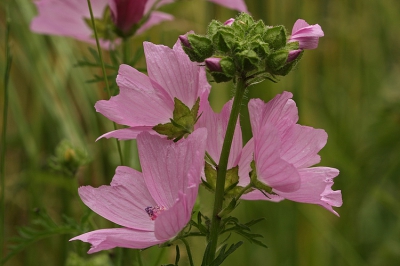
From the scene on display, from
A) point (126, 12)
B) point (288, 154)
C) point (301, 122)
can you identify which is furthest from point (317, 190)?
point (301, 122)

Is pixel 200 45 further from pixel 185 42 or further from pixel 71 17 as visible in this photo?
pixel 71 17

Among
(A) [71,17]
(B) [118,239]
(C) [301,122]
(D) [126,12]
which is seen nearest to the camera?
(B) [118,239]

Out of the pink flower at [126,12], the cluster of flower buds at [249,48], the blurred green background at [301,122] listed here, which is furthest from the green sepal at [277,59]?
the blurred green background at [301,122]

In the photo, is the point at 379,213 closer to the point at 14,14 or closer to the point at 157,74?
the point at 14,14

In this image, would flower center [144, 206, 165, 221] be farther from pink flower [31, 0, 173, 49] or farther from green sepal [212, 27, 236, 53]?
pink flower [31, 0, 173, 49]

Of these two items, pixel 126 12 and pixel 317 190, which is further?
pixel 126 12

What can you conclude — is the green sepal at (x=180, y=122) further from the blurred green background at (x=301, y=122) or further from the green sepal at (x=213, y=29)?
the blurred green background at (x=301, y=122)
